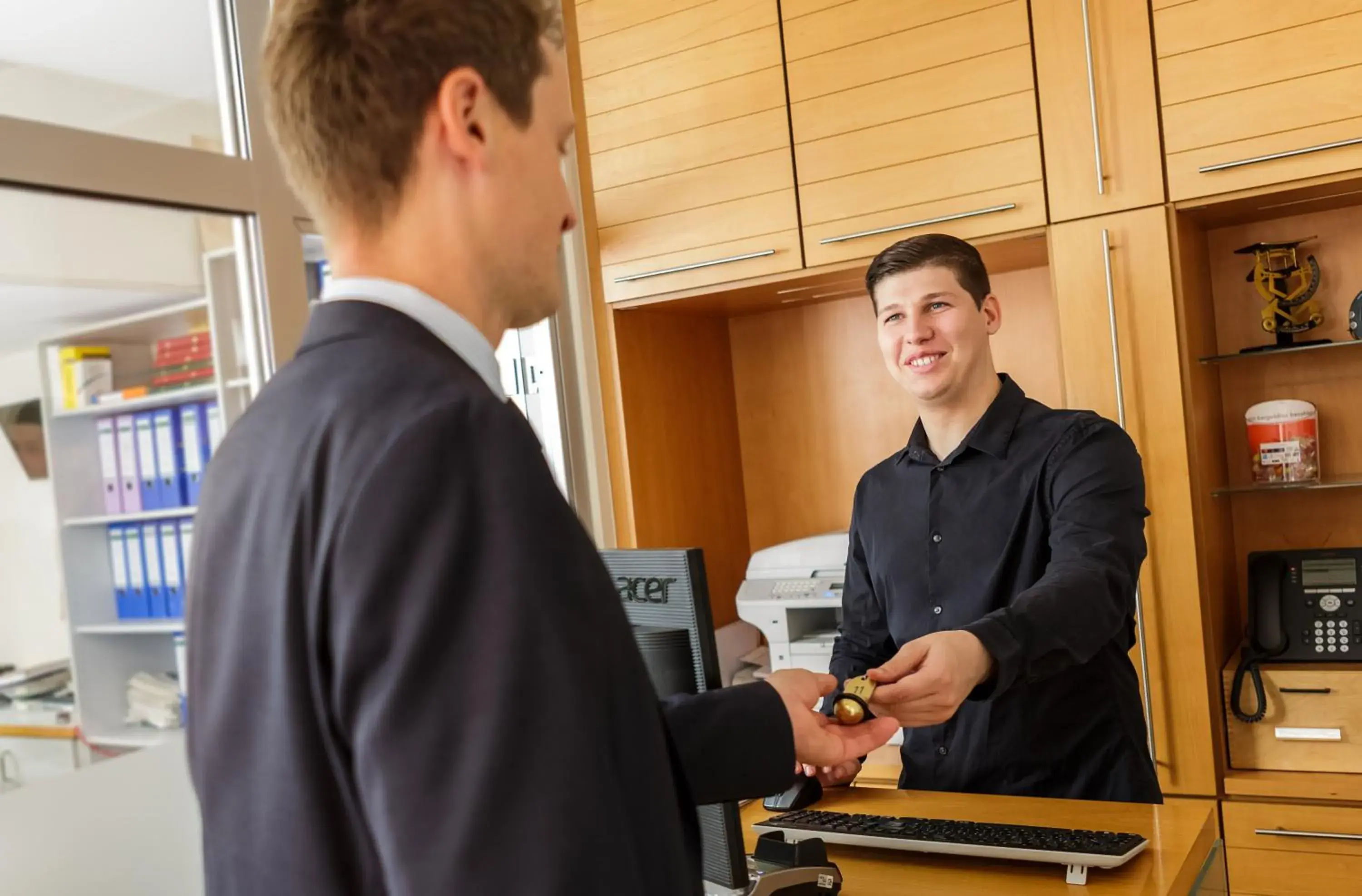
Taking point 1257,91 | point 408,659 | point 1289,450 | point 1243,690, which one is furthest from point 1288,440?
point 408,659

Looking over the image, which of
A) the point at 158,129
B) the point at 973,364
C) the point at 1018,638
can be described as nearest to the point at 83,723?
the point at 158,129

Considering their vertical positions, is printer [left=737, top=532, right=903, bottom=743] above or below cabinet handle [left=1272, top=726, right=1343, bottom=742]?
above

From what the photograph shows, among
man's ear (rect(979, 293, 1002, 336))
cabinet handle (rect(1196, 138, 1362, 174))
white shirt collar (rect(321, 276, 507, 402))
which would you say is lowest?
white shirt collar (rect(321, 276, 507, 402))

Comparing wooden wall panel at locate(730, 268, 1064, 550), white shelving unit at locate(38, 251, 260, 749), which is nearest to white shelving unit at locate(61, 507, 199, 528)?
white shelving unit at locate(38, 251, 260, 749)

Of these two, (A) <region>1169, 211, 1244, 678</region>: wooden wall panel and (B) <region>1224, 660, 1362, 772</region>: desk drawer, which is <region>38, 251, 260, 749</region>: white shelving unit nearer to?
(A) <region>1169, 211, 1244, 678</region>: wooden wall panel

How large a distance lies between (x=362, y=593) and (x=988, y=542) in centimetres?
154

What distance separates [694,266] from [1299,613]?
171cm

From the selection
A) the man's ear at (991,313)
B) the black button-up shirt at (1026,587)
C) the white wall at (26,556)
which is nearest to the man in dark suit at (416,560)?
the black button-up shirt at (1026,587)

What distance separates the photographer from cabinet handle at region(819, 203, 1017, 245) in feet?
8.73

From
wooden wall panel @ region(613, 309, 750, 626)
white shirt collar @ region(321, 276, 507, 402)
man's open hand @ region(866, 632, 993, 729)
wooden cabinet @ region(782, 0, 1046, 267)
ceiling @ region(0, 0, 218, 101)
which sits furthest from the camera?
wooden wall panel @ region(613, 309, 750, 626)

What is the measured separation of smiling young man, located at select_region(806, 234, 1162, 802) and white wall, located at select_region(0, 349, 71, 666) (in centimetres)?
132

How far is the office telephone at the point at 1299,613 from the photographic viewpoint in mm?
2508

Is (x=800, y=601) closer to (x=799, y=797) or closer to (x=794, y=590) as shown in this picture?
(x=794, y=590)

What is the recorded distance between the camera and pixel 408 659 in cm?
60
